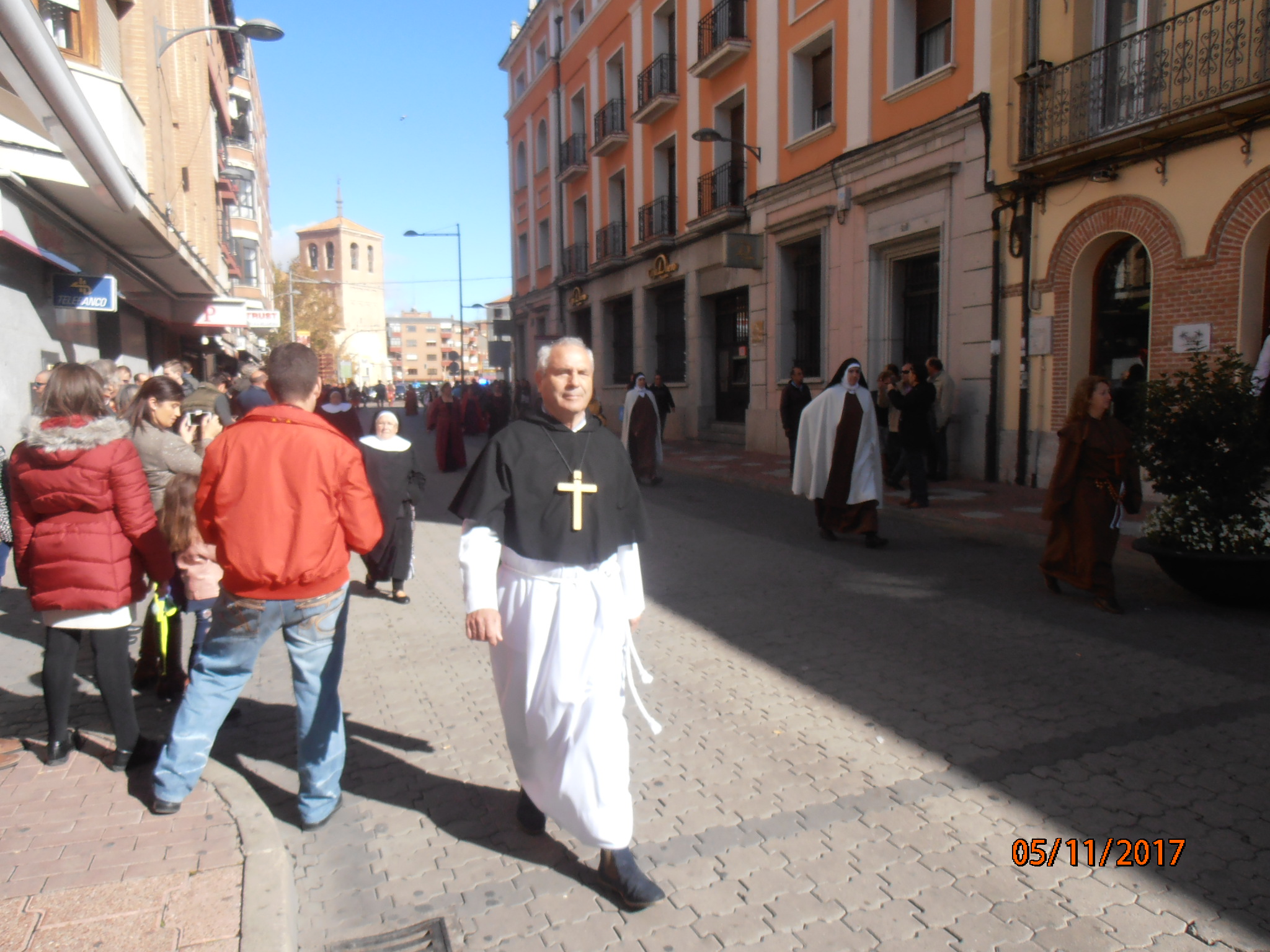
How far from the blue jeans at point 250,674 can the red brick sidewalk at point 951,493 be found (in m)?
7.36

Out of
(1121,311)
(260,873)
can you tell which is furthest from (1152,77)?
(260,873)

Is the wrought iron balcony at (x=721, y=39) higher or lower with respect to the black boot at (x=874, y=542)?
higher

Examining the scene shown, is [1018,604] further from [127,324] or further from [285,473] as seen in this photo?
[127,324]

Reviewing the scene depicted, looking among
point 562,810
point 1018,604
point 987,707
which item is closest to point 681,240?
point 1018,604

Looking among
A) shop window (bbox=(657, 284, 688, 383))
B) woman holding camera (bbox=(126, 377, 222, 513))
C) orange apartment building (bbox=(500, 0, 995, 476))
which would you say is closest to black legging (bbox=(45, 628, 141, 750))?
woman holding camera (bbox=(126, 377, 222, 513))

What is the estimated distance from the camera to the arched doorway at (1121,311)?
11781 millimetres

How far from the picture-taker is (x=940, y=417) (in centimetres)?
1369

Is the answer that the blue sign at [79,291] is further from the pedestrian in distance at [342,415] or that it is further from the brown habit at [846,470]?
the brown habit at [846,470]

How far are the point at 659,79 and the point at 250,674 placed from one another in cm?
2332

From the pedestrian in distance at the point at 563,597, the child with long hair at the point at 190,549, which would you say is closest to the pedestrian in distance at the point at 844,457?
the child with long hair at the point at 190,549

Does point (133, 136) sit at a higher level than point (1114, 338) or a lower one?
higher

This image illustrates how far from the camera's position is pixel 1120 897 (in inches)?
116

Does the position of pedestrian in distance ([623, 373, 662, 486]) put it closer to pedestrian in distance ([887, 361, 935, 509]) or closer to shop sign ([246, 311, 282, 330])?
pedestrian in distance ([887, 361, 935, 509])

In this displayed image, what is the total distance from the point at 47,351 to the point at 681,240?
15.0 m
